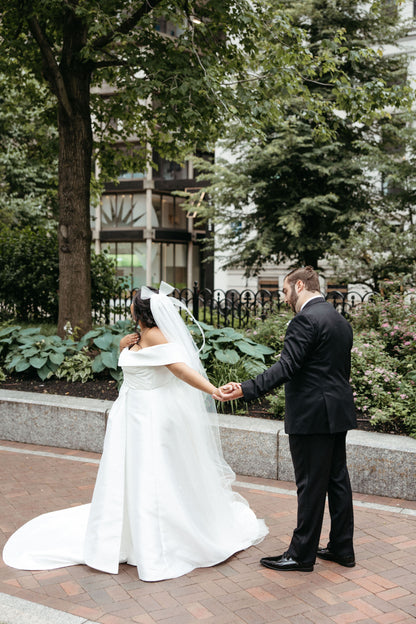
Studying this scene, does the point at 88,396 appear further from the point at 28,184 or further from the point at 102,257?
the point at 28,184

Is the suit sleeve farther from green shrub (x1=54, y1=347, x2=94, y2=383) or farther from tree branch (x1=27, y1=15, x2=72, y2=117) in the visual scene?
tree branch (x1=27, y1=15, x2=72, y2=117)

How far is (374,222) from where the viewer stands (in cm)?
1850

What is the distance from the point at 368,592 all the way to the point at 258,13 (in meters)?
8.81

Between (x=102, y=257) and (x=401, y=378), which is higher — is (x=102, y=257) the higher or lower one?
the higher one

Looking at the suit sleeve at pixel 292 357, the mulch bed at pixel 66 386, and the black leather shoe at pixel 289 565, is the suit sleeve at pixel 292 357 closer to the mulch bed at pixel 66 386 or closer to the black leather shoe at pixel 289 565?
the black leather shoe at pixel 289 565

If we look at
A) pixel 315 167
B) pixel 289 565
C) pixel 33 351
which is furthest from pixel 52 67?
pixel 315 167

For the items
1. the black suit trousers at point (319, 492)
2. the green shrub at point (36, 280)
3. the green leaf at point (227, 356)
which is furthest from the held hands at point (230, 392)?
the green shrub at point (36, 280)

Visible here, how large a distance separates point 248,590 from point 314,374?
143 centimetres

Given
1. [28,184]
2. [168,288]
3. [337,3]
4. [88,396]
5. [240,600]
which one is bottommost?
[240,600]

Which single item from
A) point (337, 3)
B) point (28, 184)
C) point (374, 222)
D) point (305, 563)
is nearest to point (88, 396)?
point (305, 563)

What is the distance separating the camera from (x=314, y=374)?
3973 mm

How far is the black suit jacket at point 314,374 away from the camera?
12.7 feet

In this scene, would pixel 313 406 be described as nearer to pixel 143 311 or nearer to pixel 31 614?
pixel 143 311

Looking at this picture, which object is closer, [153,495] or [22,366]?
[153,495]
